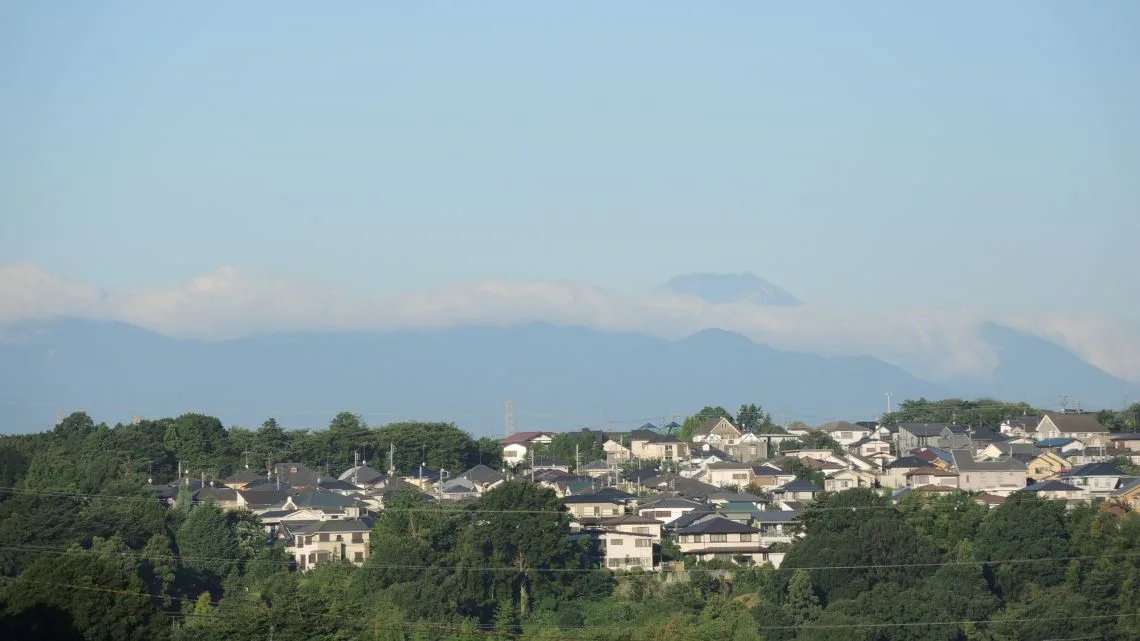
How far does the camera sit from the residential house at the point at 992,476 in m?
42.0

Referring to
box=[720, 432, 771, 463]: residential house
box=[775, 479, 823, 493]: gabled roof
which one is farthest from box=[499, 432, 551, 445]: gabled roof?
box=[775, 479, 823, 493]: gabled roof

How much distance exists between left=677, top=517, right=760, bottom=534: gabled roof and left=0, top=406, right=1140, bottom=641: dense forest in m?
1.42

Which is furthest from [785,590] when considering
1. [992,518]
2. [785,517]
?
[785,517]

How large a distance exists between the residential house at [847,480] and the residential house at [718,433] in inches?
462

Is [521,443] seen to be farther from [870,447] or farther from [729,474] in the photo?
[729,474]

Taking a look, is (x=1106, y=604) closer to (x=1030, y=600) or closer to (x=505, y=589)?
(x=1030, y=600)

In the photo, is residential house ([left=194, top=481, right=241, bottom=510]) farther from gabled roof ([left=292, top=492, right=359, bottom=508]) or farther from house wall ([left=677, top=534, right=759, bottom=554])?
house wall ([left=677, top=534, right=759, bottom=554])

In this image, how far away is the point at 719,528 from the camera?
33.7 metres

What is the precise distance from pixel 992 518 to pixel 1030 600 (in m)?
2.60

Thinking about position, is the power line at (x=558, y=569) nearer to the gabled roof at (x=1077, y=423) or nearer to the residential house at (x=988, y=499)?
the residential house at (x=988, y=499)

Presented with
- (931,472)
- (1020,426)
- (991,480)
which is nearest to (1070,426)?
(1020,426)

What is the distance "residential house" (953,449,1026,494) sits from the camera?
4200 cm

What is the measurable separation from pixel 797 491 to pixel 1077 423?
15.9m

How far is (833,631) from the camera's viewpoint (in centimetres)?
2600
